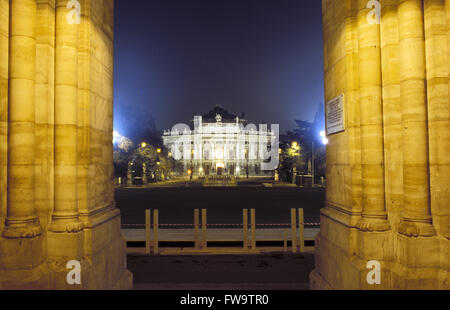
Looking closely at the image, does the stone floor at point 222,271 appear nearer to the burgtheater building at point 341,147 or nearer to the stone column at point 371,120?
the burgtheater building at point 341,147

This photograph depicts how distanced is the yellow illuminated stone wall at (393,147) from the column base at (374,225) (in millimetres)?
15

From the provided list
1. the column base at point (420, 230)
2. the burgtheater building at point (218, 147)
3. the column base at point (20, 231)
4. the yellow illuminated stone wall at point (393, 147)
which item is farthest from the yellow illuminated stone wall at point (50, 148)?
the burgtheater building at point (218, 147)

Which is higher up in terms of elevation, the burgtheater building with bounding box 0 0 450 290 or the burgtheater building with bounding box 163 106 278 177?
the burgtheater building with bounding box 163 106 278 177

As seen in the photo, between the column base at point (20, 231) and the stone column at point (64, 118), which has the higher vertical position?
the stone column at point (64, 118)

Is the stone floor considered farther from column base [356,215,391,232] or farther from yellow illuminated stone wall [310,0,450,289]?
column base [356,215,391,232]

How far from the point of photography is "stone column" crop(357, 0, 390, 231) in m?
4.46

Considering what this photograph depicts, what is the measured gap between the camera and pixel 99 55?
5223mm

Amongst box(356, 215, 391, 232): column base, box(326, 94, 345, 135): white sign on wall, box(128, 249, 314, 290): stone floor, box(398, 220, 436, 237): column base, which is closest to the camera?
box(398, 220, 436, 237): column base

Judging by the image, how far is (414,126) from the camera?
13.4ft

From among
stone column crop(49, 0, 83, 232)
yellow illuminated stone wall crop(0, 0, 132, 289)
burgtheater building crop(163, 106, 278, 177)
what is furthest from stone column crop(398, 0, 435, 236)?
burgtheater building crop(163, 106, 278, 177)

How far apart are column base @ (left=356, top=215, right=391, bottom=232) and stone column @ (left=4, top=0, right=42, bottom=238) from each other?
507 cm

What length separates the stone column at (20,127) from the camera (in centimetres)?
412

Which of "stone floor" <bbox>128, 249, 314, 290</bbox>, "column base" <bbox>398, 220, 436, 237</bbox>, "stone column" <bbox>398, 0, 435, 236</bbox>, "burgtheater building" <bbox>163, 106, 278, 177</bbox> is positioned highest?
"burgtheater building" <bbox>163, 106, 278, 177</bbox>

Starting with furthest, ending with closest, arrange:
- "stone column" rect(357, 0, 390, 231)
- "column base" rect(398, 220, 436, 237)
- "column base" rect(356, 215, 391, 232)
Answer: "stone column" rect(357, 0, 390, 231) → "column base" rect(356, 215, 391, 232) → "column base" rect(398, 220, 436, 237)
